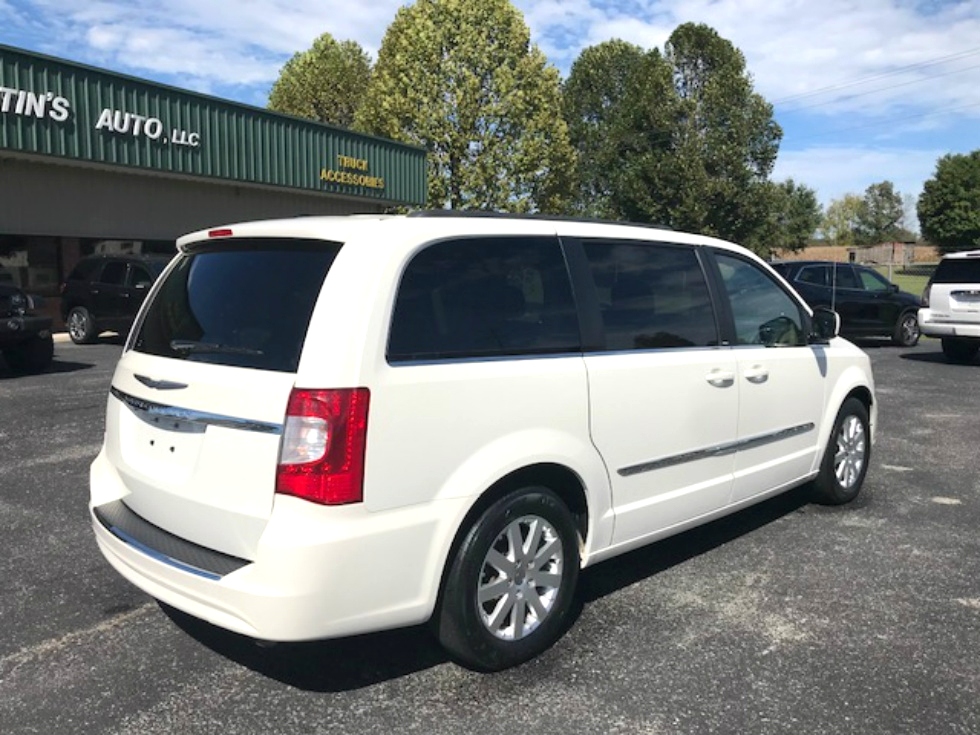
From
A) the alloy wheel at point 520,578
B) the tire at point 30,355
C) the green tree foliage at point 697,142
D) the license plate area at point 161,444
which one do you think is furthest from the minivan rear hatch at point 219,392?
the green tree foliage at point 697,142

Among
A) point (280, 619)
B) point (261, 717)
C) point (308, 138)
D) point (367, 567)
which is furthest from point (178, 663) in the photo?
point (308, 138)

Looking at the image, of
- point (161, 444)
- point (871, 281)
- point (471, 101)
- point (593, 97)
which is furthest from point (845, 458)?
point (593, 97)

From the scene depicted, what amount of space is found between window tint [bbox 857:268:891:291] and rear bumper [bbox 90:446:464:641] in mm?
15043

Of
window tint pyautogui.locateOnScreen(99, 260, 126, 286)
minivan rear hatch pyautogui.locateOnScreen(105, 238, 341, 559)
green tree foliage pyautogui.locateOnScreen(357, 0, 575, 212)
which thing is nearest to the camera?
minivan rear hatch pyautogui.locateOnScreen(105, 238, 341, 559)

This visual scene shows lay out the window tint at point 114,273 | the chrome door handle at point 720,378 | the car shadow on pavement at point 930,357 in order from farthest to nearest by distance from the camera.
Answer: the window tint at point 114,273, the car shadow on pavement at point 930,357, the chrome door handle at point 720,378

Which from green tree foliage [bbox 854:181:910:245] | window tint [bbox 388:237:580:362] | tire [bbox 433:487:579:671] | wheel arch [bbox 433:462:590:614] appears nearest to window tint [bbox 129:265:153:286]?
window tint [bbox 388:237:580:362]

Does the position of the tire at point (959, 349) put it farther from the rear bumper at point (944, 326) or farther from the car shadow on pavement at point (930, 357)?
the rear bumper at point (944, 326)

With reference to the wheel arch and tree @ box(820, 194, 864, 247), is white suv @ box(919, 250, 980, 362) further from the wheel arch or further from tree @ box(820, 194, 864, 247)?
tree @ box(820, 194, 864, 247)

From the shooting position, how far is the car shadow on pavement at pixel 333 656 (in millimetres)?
3148

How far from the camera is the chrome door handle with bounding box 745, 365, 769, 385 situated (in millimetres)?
4309

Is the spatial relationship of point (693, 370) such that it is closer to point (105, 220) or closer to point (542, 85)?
point (105, 220)

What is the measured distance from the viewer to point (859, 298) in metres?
15.7

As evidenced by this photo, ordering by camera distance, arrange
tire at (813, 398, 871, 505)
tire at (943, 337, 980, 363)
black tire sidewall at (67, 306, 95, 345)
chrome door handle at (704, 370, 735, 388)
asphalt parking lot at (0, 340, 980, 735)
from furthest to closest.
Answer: black tire sidewall at (67, 306, 95, 345)
tire at (943, 337, 980, 363)
tire at (813, 398, 871, 505)
chrome door handle at (704, 370, 735, 388)
asphalt parking lot at (0, 340, 980, 735)

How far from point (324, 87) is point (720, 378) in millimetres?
40411
